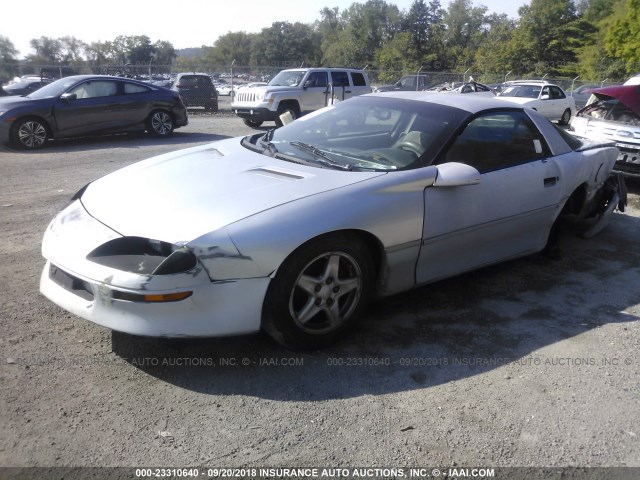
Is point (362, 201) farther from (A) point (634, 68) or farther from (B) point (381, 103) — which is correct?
(A) point (634, 68)

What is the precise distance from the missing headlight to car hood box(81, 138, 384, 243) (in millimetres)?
52

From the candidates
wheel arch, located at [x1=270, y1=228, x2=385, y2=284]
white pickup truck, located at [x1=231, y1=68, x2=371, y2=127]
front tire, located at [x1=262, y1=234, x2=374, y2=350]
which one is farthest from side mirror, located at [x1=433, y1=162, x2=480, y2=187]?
white pickup truck, located at [x1=231, y1=68, x2=371, y2=127]

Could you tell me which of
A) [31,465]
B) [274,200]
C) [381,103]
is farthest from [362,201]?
[31,465]

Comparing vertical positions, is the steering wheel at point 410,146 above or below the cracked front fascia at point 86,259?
above

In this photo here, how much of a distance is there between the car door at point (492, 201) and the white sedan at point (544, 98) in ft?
52.9

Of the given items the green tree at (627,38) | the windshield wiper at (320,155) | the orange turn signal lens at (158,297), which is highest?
the green tree at (627,38)

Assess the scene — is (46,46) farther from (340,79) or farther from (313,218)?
(313,218)

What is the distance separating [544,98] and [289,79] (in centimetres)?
922

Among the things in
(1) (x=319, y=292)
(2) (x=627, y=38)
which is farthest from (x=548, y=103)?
(2) (x=627, y=38)

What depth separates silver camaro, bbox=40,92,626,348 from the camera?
2852mm

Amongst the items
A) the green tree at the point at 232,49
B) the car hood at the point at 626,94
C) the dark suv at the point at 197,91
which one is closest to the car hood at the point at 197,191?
the car hood at the point at 626,94

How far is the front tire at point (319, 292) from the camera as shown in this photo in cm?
302

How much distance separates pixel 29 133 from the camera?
10.6 m

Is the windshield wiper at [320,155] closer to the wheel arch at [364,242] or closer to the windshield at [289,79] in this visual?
the wheel arch at [364,242]
